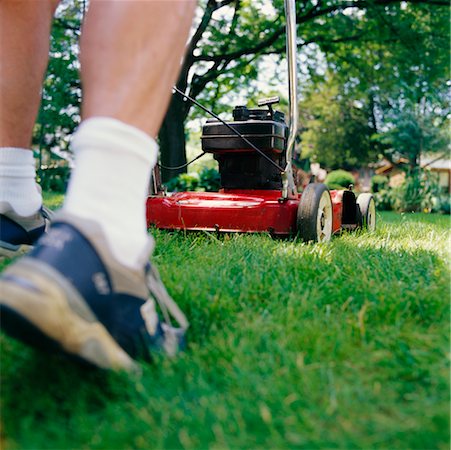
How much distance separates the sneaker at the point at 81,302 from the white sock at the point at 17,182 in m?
0.66

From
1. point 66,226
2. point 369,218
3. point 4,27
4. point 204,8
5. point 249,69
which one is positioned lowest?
point 369,218

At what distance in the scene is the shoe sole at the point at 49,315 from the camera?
2.27 ft

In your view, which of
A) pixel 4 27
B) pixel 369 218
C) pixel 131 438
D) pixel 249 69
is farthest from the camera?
pixel 249 69

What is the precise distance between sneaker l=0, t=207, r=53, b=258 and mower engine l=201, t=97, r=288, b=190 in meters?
1.23

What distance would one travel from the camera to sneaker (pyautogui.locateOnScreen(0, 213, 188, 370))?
700 mm

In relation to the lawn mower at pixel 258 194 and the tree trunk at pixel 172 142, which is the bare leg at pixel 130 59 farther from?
the tree trunk at pixel 172 142

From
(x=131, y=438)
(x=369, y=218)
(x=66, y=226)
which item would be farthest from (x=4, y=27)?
(x=369, y=218)

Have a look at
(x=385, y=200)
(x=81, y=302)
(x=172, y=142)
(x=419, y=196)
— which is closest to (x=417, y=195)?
(x=419, y=196)

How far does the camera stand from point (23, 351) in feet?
2.81

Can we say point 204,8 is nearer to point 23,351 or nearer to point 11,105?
point 11,105

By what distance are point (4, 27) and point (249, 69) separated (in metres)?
7.68

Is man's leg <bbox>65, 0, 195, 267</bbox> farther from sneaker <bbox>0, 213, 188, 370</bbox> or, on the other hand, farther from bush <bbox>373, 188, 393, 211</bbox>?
bush <bbox>373, 188, 393, 211</bbox>

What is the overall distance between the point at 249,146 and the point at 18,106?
1.26 metres

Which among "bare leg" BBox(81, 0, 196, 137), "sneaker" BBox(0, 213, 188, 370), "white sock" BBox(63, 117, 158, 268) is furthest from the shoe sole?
"bare leg" BBox(81, 0, 196, 137)
